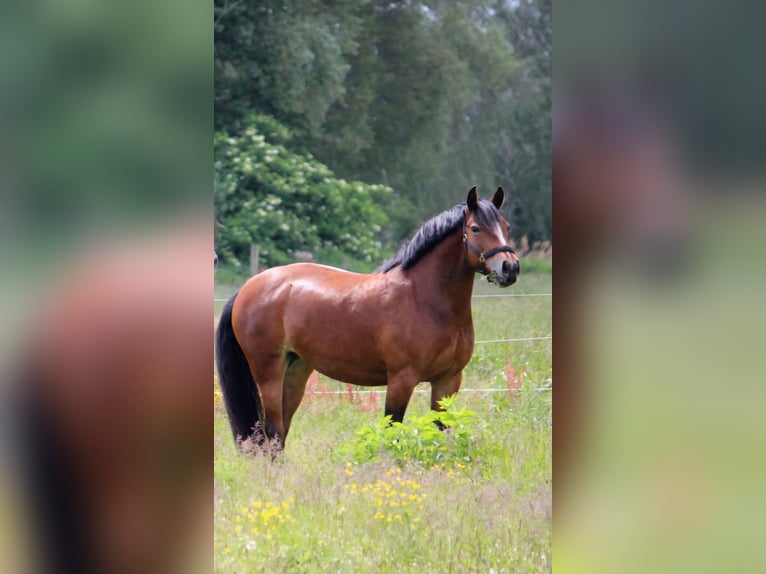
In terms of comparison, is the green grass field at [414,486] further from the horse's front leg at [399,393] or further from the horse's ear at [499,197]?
the horse's ear at [499,197]

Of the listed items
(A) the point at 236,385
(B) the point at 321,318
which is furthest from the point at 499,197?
(A) the point at 236,385

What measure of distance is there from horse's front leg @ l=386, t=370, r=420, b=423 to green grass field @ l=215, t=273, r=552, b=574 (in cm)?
3

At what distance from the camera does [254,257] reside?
2701 mm

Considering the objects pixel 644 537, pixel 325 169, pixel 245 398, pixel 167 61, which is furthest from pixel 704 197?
pixel 245 398

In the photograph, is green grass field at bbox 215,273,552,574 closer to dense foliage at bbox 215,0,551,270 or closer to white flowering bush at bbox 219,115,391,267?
white flowering bush at bbox 219,115,391,267

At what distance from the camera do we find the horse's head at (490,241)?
8.59ft

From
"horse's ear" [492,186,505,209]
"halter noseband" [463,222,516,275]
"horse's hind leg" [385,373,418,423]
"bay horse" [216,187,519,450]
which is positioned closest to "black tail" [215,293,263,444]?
"bay horse" [216,187,519,450]

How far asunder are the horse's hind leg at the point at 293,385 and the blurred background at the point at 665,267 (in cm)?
151

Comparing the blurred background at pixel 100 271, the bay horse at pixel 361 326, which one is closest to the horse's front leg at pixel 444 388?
the bay horse at pixel 361 326

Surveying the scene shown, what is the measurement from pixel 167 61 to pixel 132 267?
1.16ft

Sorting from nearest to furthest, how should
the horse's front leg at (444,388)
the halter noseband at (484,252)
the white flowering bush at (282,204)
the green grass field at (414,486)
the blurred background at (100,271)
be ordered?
the blurred background at (100,271) < the green grass field at (414,486) < the white flowering bush at (282,204) < the halter noseband at (484,252) < the horse's front leg at (444,388)

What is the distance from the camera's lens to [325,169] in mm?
2695

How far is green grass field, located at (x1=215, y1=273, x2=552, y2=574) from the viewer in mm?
2205

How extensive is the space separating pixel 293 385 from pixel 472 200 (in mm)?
922
